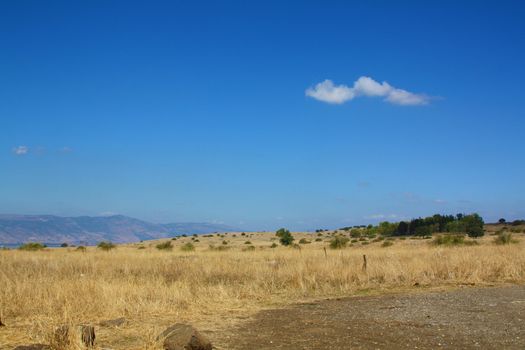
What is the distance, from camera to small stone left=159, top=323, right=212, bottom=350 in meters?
7.59

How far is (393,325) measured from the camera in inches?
409

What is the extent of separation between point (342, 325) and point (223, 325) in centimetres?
247

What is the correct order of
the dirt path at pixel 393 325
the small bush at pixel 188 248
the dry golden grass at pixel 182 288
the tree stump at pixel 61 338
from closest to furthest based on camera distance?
the tree stump at pixel 61 338 < the dirt path at pixel 393 325 < the dry golden grass at pixel 182 288 < the small bush at pixel 188 248

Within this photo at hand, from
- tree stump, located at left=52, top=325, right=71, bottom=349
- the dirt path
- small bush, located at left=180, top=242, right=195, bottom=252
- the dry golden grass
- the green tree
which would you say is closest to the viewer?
tree stump, located at left=52, top=325, right=71, bottom=349

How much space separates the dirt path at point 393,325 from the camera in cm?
881

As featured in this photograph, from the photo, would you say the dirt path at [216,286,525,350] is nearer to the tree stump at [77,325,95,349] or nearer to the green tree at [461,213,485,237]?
the tree stump at [77,325,95,349]

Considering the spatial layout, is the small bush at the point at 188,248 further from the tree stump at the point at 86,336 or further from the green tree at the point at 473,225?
the tree stump at the point at 86,336

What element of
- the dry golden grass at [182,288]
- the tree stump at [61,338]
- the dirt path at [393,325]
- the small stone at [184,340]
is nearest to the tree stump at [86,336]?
the tree stump at [61,338]

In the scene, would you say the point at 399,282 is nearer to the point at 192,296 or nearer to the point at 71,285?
the point at 192,296

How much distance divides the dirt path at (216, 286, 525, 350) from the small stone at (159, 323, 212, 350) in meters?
0.97

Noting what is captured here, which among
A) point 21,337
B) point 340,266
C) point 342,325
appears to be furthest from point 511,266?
point 21,337

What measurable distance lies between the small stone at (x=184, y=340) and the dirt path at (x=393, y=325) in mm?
966

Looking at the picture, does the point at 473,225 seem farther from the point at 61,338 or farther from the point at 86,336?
the point at 61,338

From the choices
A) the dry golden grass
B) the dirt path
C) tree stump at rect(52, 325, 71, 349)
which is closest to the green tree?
the dry golden grass
